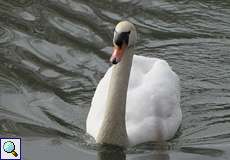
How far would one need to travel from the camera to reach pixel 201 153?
9633 mm

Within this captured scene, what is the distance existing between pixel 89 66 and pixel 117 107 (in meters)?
2.45

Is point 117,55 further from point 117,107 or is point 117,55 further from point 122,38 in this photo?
point 117,107

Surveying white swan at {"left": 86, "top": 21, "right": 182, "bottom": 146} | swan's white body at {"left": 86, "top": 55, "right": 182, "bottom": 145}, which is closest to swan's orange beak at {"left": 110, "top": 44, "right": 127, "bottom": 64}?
white swan at {"left": 86, "top": 21, "right": 182, "bottom": 146}

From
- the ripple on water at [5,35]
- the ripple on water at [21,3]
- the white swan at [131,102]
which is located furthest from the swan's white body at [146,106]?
the ripple on water at [21,3]

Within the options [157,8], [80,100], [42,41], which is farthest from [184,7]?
[80,100]

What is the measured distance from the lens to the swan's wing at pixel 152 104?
380 inches

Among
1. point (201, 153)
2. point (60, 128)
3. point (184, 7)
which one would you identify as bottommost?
point (201, 153)

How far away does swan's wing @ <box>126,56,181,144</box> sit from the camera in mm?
9656

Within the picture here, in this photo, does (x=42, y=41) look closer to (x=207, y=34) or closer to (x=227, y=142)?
(x=207, y=34)

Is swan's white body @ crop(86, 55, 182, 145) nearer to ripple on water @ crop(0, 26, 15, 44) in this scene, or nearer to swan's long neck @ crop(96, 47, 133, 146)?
swan's long neck @ crop(96, 47, 133, 146)

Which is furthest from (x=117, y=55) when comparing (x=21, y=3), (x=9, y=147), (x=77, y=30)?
(x=21, y=3)

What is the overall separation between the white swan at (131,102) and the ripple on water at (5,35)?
2.36 m

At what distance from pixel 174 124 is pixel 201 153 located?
1.80 feet

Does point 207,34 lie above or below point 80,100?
above
